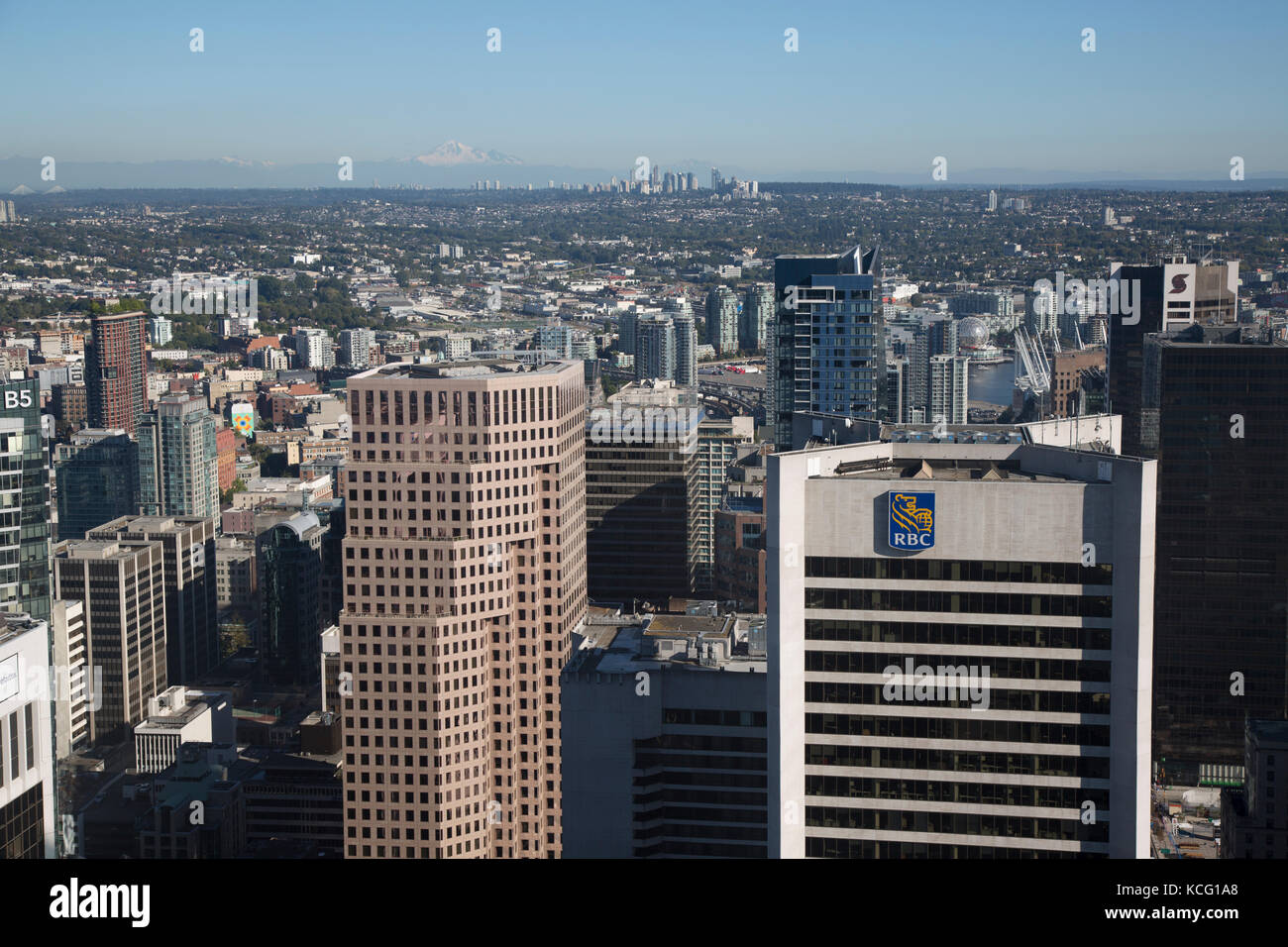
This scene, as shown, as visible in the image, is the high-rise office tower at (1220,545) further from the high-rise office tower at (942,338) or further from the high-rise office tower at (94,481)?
the high-rise office tower at (942,338)

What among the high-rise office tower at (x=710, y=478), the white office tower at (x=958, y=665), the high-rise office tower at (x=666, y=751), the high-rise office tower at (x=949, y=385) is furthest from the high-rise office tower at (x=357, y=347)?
the white office tower at (x=958, y=665)

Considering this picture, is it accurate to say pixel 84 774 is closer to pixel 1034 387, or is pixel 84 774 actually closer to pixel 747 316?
pixel 1034 387

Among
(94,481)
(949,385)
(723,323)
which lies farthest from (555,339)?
(723,323)

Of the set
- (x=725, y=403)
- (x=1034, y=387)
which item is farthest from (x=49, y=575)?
(x=725, y=403)

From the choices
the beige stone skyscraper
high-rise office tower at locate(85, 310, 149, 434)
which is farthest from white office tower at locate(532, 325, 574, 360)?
the beige stone skyscraper

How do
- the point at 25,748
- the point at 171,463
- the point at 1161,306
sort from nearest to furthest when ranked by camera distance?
the point at 25,748 < the point at 1161,306 < the point at 171,463

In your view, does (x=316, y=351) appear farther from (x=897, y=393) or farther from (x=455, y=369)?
(x=455, y=369)
